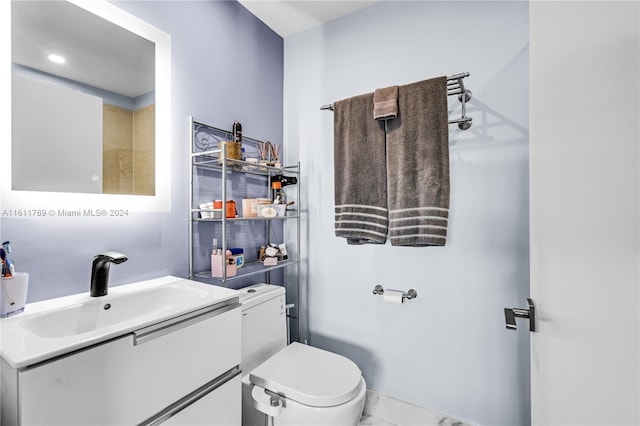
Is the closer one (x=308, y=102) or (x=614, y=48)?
(x=614, y=48)

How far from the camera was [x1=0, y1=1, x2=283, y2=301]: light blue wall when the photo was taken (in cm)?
99

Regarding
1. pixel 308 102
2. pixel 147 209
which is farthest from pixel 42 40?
pixel 308 102

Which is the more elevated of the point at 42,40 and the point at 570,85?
the point at 42,40

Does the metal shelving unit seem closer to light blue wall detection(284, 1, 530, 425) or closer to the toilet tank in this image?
the toilet tank

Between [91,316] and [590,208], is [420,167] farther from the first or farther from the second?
[91,316]

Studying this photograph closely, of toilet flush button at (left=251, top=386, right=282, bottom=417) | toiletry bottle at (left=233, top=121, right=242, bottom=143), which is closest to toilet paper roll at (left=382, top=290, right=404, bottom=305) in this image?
toilet flush button at (left=251, top=386, right=282, bottom=417)

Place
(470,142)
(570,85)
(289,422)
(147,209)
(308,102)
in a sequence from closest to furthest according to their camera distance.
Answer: (570,85) → (289,422) → (147,209) → (470,142) → (308,102)

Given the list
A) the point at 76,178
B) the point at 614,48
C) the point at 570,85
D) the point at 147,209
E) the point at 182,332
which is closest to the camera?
the point at 614,48

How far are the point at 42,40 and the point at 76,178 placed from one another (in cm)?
49

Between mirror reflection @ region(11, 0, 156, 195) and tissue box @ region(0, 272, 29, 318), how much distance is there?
301mm

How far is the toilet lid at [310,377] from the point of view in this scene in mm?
1144

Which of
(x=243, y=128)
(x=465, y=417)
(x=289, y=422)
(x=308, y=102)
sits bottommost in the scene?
(x=465, y=417)

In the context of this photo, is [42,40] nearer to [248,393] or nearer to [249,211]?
[249,211]

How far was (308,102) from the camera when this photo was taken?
1968mm
